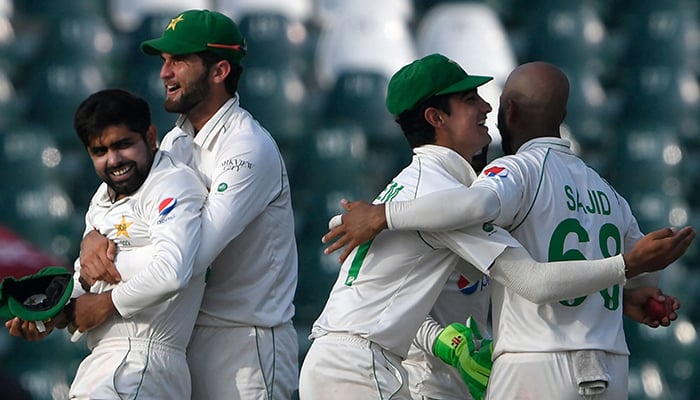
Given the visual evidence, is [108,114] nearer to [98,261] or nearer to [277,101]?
[98,261]

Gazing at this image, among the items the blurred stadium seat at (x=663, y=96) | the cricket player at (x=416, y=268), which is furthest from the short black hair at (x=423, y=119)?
the blurred stadium seat at (x=663, y=96)

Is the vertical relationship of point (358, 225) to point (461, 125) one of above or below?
below

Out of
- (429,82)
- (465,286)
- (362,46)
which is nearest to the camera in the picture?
(429,82)

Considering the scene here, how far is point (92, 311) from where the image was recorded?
3537mm

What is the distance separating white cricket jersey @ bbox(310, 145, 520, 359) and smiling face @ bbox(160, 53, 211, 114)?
0.73m

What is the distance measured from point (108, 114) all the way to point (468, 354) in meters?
1.25

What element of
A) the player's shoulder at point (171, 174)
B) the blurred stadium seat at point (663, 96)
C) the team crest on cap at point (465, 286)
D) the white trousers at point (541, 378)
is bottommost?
the blurred stadium seat at point (663, 96)

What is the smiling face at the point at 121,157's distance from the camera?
11.8 feet

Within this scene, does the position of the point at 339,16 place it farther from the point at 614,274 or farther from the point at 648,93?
the point at 614,274

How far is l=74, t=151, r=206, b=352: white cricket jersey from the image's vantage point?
11.3 feet

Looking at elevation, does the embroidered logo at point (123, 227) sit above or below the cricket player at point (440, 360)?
above

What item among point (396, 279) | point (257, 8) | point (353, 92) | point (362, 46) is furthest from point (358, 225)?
point (257, 8)

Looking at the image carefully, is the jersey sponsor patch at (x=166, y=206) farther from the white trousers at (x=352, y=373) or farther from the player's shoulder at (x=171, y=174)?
the white trousers at (x=352, y=373)

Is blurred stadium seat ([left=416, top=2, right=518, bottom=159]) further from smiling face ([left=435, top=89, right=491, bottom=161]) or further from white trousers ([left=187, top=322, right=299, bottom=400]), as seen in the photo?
white trousers ([left=187, top=322, right=299, bottom=400])
